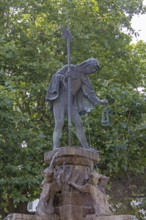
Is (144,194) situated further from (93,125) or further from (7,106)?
(7,106)

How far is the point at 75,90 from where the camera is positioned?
971 centimetres

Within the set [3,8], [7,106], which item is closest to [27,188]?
[7,106]

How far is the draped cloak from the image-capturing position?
379 inches

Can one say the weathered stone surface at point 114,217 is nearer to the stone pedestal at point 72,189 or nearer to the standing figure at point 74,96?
the stone pedestal at point 72,189

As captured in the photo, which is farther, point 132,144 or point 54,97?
point 132,144

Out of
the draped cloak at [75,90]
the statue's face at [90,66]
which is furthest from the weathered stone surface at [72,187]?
the statue's face at [90,66]

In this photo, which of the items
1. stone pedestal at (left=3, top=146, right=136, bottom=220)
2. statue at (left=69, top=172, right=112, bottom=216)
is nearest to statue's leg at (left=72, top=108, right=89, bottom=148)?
stone pedestal at (left=3, top=146, right=136, bottom=220)

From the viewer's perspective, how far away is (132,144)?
43.7ft

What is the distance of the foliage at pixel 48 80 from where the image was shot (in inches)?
488

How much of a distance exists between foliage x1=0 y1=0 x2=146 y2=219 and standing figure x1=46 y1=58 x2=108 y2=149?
109 inches

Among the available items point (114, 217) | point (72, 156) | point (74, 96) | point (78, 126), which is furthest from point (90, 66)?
point (114, 217)

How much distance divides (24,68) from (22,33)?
1.52 metres

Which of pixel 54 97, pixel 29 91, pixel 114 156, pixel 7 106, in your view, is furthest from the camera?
pixel 29 91

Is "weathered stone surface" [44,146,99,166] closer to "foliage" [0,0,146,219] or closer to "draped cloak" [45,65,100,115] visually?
"draped cloak" [45,65,100,115]
